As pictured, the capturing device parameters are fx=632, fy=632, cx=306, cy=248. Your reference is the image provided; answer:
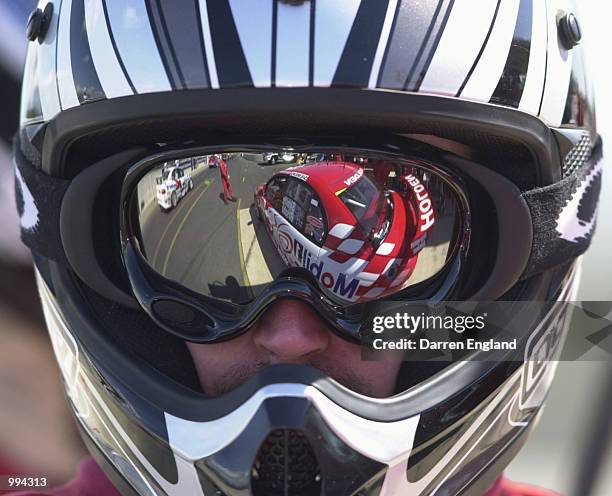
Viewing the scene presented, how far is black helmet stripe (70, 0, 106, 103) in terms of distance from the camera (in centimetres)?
78

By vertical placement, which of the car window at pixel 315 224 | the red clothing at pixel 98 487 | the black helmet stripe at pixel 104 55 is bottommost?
the red clothing at pixel 98 487

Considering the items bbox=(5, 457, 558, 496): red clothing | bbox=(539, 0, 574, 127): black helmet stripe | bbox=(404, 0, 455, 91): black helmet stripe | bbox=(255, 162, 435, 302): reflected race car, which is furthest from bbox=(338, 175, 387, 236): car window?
bbox=(5, 457, 558, 496): red clothing

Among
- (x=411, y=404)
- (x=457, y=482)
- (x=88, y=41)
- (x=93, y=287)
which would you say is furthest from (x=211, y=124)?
(x=457, y=482)

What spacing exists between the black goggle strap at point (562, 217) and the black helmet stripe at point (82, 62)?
0.55 m

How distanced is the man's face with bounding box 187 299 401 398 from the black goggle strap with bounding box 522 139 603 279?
25 cm

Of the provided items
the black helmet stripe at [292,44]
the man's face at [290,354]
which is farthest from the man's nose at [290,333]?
the black helmet stripe at [292,44]

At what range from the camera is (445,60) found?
0.72 m

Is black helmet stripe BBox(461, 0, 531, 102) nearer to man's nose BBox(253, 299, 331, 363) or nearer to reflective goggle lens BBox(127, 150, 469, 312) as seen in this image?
reflective goggle lens BBox(127, 150, 469, 312)

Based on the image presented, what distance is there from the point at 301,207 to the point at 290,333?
161 mm

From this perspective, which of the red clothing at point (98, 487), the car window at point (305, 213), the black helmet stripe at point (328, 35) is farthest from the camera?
the red clothing at point (98, 487)

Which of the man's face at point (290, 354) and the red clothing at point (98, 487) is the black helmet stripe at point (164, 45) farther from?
the red clothing at point (98, 487)

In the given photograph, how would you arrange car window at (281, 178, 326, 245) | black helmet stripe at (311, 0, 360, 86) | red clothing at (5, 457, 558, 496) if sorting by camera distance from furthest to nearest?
red clothing at (5, 457, 558, 496) → car window at (281, 178, 326, 245) → black helmet stripe at (311, 0, 360, 86)

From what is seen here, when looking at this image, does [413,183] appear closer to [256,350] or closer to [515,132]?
[515,132]

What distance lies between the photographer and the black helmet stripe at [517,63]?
2.47 ft
